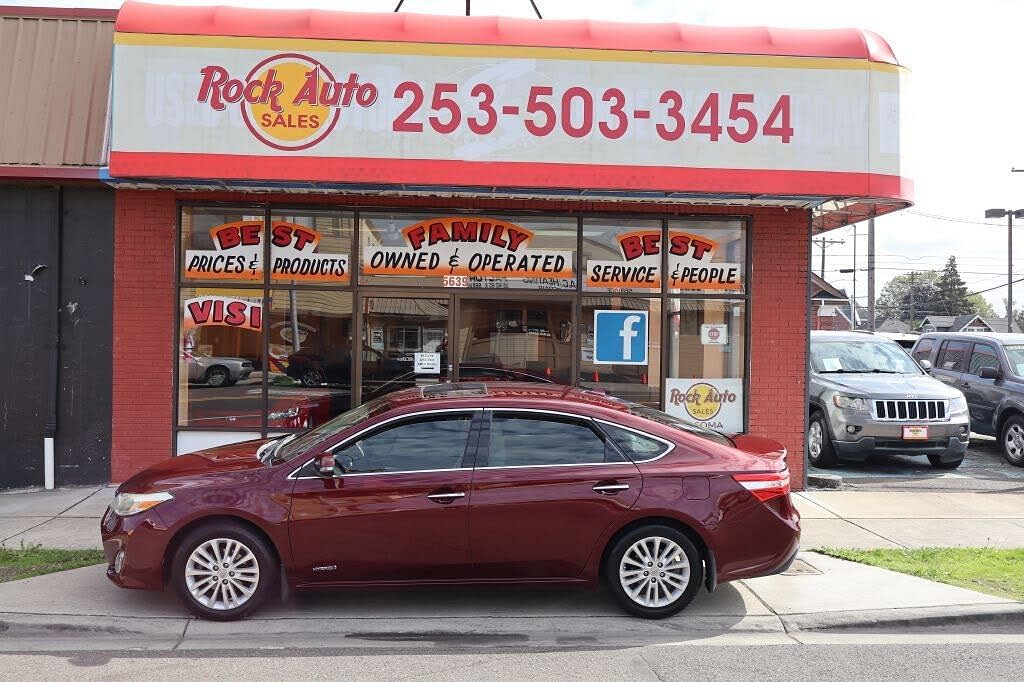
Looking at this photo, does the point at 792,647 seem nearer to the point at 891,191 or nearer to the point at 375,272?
the point at 891,191

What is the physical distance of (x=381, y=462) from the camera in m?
5.89

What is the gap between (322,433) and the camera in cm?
637

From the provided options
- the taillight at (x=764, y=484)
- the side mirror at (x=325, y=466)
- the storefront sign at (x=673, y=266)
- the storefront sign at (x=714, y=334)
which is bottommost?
the taillight at (x=764, y=484)

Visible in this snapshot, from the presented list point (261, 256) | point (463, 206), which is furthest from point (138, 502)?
point (463, 206)

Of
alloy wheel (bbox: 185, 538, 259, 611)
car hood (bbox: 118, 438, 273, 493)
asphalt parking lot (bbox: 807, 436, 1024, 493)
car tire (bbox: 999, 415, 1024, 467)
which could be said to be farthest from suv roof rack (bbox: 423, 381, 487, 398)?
car tire (bbox: 999, 415, 1024, 467)

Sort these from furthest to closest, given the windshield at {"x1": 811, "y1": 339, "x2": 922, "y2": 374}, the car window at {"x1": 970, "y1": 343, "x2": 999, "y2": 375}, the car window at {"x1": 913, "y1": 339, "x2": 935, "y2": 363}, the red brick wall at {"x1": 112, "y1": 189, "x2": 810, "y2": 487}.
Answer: the car window at {"x1": 913, "y1": 339, "x2": 935, "y2": 363}, the car window at {"x1": 970, "y1": 343, "x2": 999, "y2": 375}, the windshield at {"x1": 811, "y1": 339, "x2": 922, "y2": 374}, the red brick wall at {"x1": 112, "y1": 189, "x2": 810, "y2": 487}

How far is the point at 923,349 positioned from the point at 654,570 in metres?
12.1

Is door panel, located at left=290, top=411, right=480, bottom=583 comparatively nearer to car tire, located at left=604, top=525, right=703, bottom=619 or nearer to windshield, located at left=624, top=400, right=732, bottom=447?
car tire, located at left=604, top=525, right=703, bottom=619

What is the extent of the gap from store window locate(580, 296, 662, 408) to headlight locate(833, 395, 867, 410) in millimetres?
2761

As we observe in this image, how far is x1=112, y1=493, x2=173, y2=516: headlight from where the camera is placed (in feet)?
18.9

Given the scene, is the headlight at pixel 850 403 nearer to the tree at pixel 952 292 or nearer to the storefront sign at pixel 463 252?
the storefront sign at pixel 463 252

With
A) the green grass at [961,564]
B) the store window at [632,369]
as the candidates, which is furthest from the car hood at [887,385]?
the green grass at [961,564]

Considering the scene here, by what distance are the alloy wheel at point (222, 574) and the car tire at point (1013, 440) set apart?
1116cm

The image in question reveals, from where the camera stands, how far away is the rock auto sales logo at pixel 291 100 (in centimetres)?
877
